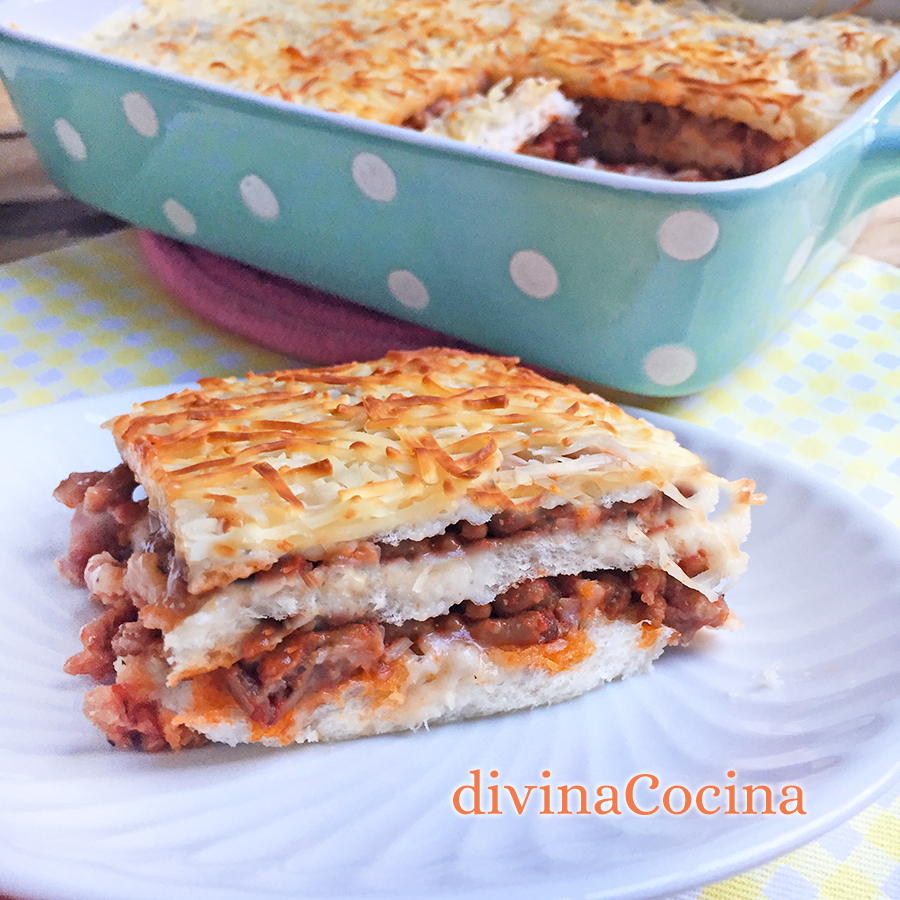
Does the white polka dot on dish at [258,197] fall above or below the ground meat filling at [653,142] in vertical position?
above

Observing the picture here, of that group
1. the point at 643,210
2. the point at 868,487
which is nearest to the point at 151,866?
the point at 643,210

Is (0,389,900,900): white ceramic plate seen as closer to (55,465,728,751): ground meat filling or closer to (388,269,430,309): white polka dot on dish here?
(55,465,728,751): ground meat filling

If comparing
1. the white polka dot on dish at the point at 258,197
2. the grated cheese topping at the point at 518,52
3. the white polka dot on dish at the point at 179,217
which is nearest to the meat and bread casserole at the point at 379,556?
the white polka dot on dish at the point at 258,197

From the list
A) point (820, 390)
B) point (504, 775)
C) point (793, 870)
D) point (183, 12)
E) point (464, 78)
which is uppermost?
point (183, 12)

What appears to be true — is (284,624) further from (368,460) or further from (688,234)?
(688,234)

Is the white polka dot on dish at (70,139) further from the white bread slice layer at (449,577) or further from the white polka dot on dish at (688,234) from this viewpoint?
the white bread slice layer at (449,577)

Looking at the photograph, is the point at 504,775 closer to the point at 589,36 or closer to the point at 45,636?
the point at 45,636
